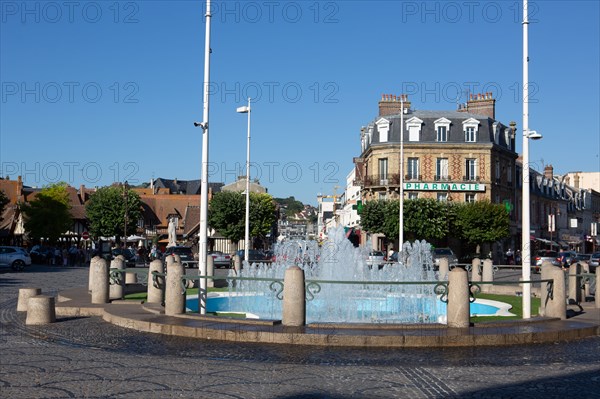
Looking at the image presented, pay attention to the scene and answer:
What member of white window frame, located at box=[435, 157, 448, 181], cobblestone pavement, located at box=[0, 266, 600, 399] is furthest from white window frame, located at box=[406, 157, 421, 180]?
cobblestone pavement, located at box=[0, 266, 600, 399]

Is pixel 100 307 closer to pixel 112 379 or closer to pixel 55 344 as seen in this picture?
pixel 55 344

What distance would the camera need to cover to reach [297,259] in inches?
1417

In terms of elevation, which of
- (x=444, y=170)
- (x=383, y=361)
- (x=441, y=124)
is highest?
(x=441, y=124)

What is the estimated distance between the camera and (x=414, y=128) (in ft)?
210

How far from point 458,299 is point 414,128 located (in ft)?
166

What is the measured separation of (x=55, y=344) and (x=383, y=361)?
5739 mm

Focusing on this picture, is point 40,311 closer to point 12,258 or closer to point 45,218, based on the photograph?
point 12,258

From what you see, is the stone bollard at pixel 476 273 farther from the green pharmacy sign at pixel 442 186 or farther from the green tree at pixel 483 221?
the green pharmacy sign at pixel 442 186

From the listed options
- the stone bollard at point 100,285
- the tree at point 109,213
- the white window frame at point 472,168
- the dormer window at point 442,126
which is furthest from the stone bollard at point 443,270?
the tree at point 109,213

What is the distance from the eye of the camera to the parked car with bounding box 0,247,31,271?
151ft

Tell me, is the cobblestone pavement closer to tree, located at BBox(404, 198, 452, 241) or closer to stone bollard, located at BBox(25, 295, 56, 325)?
stone bollard, located at BBox(25, 295, 56, 325)

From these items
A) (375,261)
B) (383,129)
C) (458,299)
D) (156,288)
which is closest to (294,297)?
(458,299)

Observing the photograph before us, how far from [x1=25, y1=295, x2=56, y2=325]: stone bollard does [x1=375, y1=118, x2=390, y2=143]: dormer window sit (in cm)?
5050

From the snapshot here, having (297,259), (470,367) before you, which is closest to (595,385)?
(470,367)
